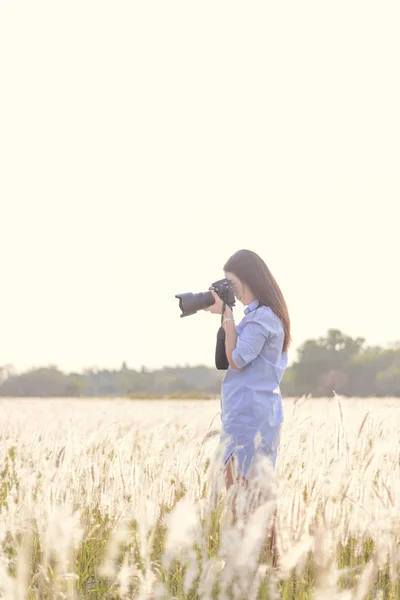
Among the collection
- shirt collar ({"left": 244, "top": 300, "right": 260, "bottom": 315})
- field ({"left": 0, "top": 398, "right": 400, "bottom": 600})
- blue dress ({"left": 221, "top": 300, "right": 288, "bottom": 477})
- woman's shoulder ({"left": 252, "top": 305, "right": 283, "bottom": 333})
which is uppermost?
shirt collar ({"left": 244, "top": 300, "right": 260, "bottom": 315})

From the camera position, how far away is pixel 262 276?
3953mm

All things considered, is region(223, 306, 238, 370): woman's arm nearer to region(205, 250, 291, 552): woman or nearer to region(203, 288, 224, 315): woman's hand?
region(205, 250, 291, 552): woman

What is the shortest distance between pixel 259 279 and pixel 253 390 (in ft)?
2.01

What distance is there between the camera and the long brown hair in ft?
12.9

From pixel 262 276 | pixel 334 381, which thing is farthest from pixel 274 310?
pixel 334 381

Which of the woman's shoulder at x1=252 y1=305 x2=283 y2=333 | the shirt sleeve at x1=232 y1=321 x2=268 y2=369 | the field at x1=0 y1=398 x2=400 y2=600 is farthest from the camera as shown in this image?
the woman's shoulder at x1=252 y1=305 x2=283 y2=333

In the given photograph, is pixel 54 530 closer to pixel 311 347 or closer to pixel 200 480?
pixel 200 480

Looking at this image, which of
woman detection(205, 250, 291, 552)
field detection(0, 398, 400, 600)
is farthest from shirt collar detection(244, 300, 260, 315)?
field detection(0, 398, 400, 600)

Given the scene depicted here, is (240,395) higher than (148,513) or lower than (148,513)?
higher

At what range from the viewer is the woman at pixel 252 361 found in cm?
372

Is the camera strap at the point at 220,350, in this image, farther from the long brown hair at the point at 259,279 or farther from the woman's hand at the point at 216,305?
the long brown hair at the point at 259,279

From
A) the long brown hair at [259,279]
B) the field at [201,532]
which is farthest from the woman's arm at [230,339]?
the field at [201,532]

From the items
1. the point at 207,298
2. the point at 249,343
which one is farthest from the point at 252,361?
the point at 207,298

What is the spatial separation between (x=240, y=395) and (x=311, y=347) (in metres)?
57.0
